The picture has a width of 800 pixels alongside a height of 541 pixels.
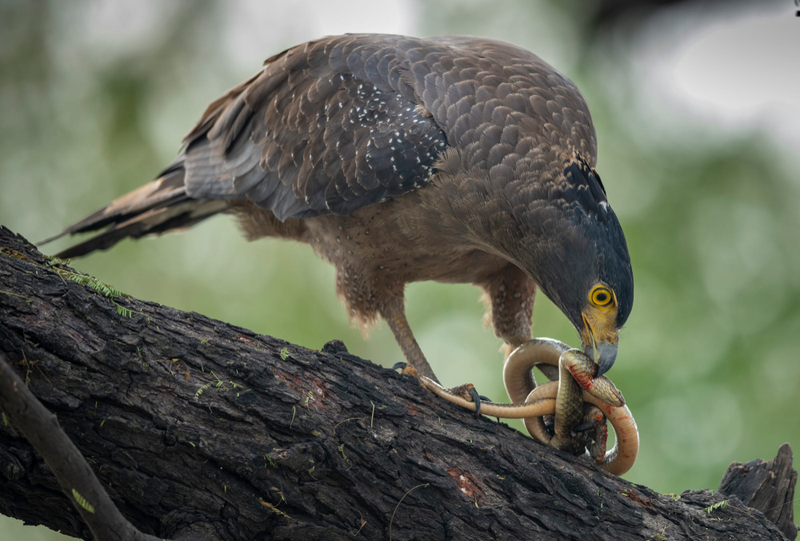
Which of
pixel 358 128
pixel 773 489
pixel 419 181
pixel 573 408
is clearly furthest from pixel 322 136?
pixel 773 489

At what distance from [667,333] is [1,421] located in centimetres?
842

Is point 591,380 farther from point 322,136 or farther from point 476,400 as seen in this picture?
point 322,136

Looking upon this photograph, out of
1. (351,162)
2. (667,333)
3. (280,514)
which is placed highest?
(667,333)

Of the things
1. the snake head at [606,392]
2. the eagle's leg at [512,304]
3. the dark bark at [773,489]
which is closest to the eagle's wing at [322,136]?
the eagle's leg at [512,304]

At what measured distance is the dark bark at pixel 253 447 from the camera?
221cm

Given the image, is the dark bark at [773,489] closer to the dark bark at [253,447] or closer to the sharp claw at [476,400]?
the dark bark at [253,447]

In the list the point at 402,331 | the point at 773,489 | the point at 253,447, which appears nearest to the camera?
the point at 253,447

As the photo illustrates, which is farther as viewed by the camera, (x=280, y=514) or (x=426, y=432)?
(x=426, y=432)

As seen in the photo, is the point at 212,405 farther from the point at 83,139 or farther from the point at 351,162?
the point at 83,139

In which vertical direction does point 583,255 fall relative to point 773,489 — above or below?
above

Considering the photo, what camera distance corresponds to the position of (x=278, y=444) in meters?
2.38

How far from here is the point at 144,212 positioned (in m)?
4.57

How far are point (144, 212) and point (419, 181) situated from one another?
2.27m

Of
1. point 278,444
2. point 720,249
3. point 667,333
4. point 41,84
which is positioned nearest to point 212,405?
point 278,444
